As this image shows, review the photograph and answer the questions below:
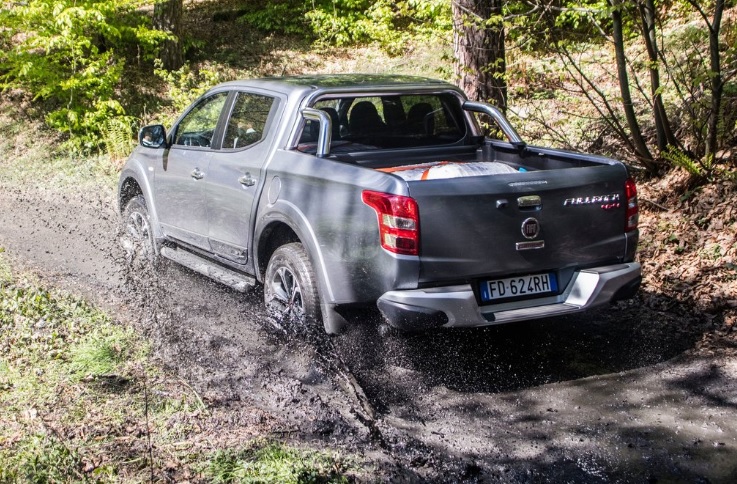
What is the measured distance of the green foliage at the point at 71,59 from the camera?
13398 millimetres

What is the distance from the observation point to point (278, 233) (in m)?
5.77

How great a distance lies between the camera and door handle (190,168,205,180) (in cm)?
648

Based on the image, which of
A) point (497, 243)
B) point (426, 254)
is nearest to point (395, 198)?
point (426, 254)

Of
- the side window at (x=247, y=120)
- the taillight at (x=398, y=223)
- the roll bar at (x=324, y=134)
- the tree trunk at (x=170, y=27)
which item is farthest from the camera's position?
the tree trunk at (x=170, y=27)

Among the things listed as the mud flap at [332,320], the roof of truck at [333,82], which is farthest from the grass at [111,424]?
the roof of truck at [333,82]

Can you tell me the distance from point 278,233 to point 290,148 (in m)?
0.63

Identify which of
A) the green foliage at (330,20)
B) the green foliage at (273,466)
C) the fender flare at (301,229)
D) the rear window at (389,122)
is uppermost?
the green foliage at (330,20)

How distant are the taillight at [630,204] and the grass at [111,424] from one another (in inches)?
101

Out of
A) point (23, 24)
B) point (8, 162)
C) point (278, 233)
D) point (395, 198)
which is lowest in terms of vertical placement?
point (8, 162)

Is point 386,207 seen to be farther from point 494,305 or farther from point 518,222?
point 494,305

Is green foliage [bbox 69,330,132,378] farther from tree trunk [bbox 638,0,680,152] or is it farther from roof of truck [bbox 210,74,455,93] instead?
tree trunk [bbox 638,0,680,152]

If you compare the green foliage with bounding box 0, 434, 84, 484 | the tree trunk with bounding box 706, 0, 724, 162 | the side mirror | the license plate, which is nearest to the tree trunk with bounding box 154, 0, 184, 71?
the side mirror

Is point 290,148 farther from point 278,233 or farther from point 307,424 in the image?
point 307,424

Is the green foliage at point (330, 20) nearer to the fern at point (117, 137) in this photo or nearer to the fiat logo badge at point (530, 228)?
the fern at point (117, 137)
